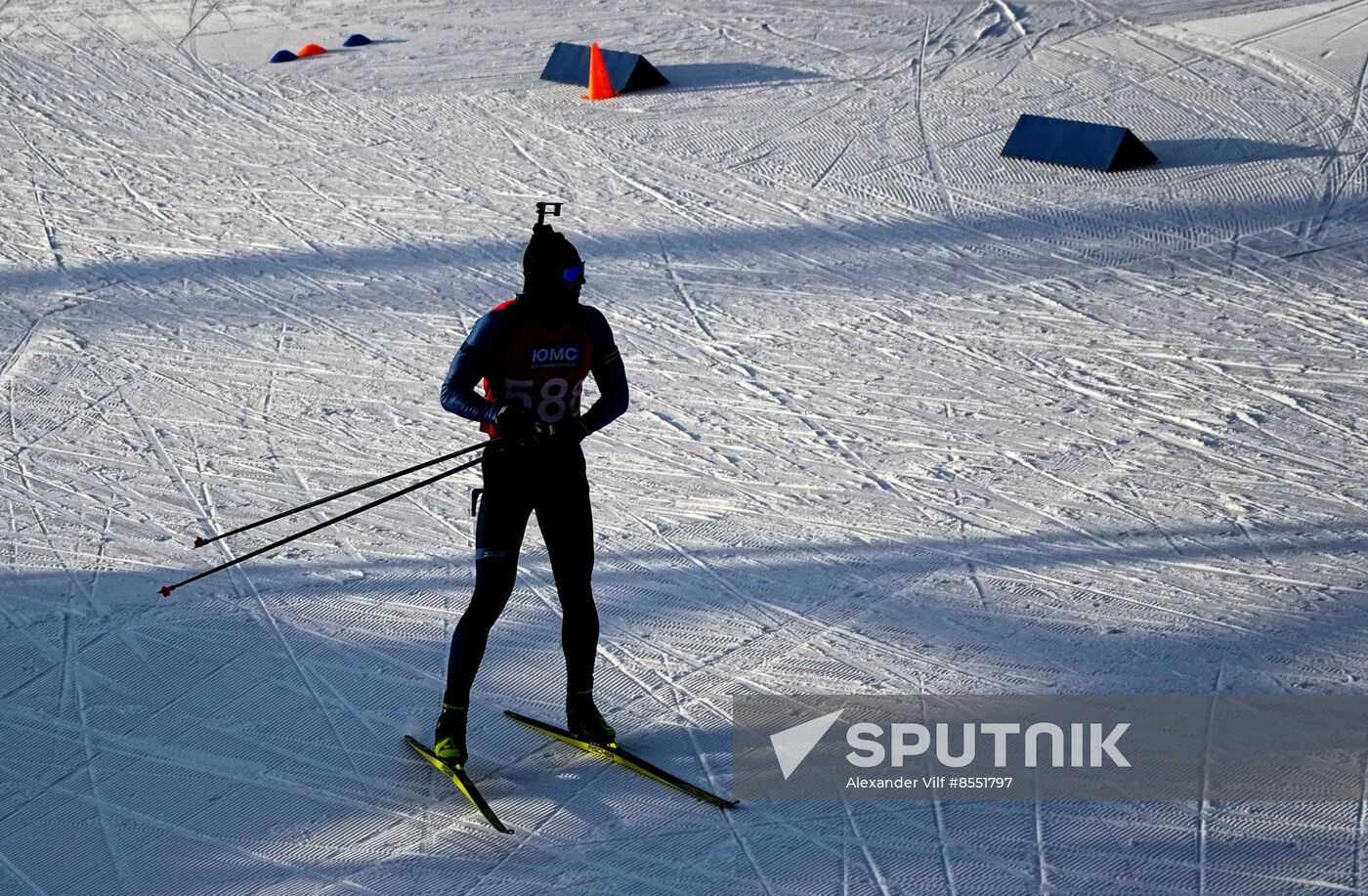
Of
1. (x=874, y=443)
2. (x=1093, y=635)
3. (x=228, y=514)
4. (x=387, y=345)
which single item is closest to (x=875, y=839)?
(x=1093, y=635)

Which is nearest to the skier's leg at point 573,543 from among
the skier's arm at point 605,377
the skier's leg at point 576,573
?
the skier's leg at point 576,573

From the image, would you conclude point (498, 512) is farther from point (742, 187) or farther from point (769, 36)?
point (769, 36)

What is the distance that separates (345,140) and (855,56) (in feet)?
15.0

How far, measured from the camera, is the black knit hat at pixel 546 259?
460 centimetres

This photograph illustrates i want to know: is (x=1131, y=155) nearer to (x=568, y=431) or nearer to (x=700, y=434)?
(x=700, y=434)

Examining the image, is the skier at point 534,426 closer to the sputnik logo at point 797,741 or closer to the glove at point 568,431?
the glove at point 568,431

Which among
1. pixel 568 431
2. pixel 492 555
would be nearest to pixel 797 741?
pixel 492 555

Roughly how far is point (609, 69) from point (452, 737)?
878 cm

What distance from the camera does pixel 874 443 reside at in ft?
24.5

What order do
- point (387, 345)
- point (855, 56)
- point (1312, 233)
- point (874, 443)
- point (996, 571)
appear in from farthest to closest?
point (855, 56) < point (1312, 233) < point (387, 345) < point (874, 443) < point (996, 571)

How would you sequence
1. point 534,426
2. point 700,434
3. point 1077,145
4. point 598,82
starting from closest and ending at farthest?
point 534,426 < point 700,434 < point 1077,145 < point 598,82

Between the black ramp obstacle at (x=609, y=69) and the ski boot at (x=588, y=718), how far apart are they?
8428mm

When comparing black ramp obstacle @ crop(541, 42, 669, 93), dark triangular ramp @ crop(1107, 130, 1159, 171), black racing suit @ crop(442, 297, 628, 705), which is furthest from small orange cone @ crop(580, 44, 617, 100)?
black racing suit @ crop(442, 297, 628, 705)

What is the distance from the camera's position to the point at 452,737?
16.3 feet
